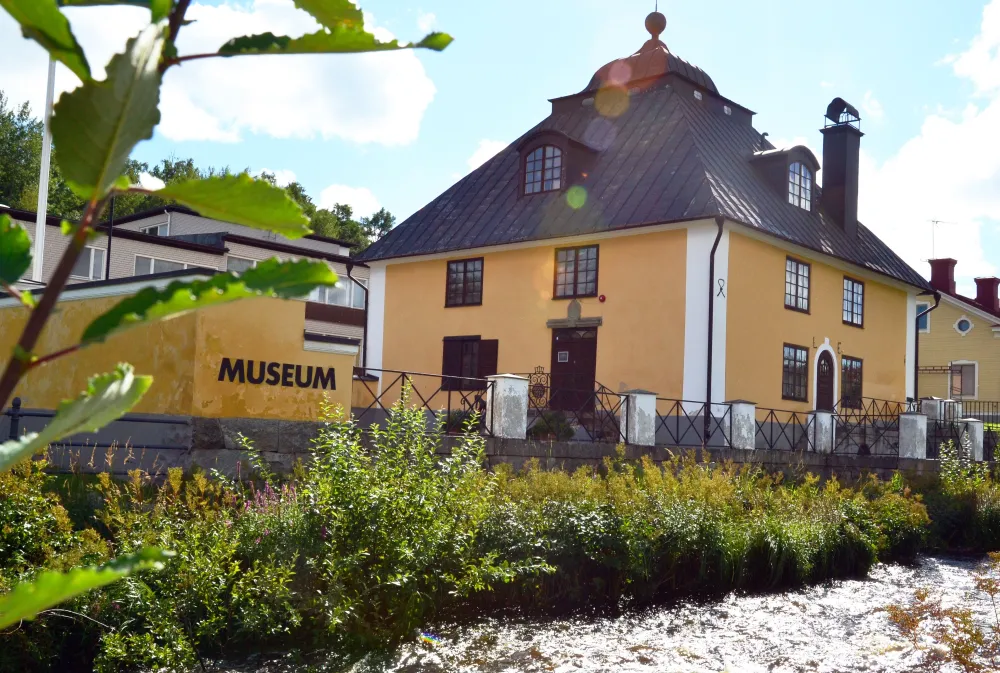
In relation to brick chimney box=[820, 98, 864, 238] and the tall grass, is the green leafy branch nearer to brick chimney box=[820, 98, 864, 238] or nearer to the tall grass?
the tall grass

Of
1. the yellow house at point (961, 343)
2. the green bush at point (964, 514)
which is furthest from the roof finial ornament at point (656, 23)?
the yellow house at point (961, 343)

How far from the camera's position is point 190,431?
37.3 feet

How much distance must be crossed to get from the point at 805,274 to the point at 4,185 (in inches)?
1641

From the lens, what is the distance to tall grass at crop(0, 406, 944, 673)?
7.40 metres

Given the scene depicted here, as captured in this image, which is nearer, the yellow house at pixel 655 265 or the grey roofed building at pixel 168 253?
the yellow house at pixel 655 265

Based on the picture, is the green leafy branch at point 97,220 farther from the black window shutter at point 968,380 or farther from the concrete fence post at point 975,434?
the black window shutter at point 968,380

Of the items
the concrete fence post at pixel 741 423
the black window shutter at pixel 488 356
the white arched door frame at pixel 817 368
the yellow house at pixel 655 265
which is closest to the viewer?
the concrete fence post at pixel 741 423

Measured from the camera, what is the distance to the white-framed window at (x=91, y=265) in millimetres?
30406

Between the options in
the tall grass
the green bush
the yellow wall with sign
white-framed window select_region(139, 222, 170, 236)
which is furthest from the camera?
white-framed window select_region(139, 222, 170, 236)

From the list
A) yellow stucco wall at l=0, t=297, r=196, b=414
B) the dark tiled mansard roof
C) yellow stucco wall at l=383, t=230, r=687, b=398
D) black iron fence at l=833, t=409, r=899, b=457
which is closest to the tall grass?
yellow stucco wall at l=0, t=297, r=196, b=414

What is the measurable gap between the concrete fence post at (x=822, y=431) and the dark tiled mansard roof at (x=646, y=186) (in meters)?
3.97

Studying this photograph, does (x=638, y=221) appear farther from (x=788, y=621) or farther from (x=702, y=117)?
(x=788, y=621)

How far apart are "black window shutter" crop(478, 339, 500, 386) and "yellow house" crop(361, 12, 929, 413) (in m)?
0.05

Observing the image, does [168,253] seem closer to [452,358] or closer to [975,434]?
[452,358]
